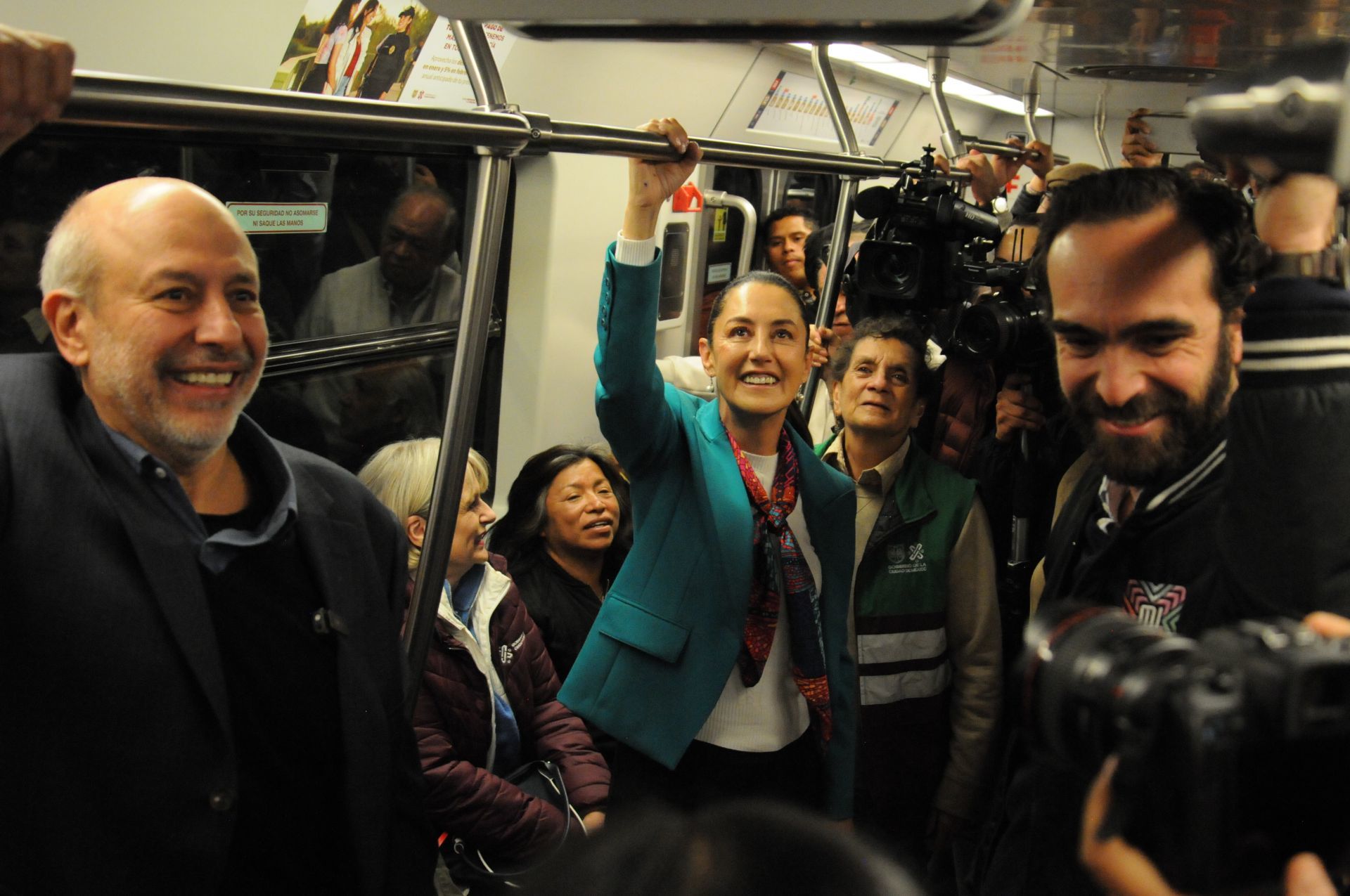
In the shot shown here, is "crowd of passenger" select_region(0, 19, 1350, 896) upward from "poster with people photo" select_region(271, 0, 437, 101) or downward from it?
downward

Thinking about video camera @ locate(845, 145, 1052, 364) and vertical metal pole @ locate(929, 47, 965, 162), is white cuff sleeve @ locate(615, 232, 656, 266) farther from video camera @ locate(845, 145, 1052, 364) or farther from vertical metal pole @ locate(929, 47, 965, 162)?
vertical metal pole @ locate(929, 47, 965, 162)

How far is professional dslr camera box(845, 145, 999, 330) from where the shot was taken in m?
2.74

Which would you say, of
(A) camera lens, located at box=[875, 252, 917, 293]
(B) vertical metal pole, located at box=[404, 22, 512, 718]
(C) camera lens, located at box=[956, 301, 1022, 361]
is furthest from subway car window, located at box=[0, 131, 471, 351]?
(C) camera lens, located at box=[956, 301, 1022, 361]

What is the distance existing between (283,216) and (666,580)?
136 centimetres

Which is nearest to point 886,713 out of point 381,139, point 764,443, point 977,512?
point 977,512

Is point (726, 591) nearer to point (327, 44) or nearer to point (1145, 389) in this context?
point (1145, 389)

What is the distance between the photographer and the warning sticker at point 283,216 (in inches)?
96.2

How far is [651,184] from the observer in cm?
179

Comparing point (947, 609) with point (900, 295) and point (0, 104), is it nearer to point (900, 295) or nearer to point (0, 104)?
point (900, 295)

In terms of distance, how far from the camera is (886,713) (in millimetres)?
2613

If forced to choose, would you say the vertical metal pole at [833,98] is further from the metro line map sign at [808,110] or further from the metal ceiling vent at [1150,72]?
the metro line map sign at [808,110]

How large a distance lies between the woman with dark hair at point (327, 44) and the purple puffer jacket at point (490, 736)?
1.32m

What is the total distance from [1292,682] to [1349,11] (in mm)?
Answer: 2037

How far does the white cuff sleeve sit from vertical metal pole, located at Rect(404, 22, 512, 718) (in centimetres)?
23
